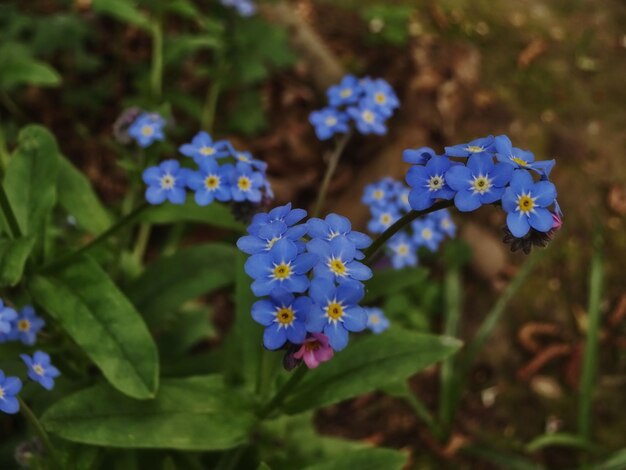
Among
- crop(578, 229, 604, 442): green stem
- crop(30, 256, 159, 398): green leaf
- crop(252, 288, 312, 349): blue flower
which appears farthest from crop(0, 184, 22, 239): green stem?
crop(578, 229, 604, 442): green stem

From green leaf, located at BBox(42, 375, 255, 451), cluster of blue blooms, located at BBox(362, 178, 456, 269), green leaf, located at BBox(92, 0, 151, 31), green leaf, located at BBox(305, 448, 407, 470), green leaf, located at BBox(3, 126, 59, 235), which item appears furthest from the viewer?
green leaf, located at BBox(92, 0, 151, 31)

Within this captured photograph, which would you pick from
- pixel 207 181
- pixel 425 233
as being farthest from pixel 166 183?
pixel 425 233

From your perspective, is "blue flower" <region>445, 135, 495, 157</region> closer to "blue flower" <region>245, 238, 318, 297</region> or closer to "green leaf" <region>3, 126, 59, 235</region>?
A: "blue flower" <region>245, 238, 318, 297</region>

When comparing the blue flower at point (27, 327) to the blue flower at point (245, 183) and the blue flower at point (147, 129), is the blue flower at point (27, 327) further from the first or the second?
the blue flower at point (245, 183)

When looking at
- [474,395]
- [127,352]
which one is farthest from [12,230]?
[474,395]

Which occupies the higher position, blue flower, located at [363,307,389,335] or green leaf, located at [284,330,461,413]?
green leaf, located at [284,330,461,413]
